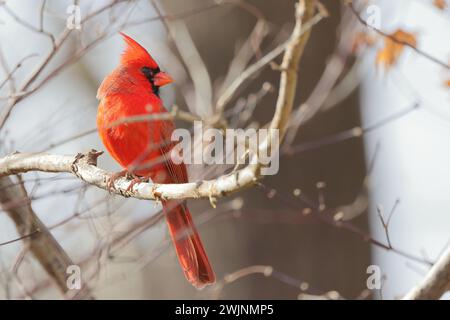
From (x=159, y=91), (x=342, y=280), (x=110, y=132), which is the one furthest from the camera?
(x=342, y=280)

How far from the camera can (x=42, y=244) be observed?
2.58 m

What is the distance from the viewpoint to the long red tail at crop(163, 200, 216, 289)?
8.76 feet

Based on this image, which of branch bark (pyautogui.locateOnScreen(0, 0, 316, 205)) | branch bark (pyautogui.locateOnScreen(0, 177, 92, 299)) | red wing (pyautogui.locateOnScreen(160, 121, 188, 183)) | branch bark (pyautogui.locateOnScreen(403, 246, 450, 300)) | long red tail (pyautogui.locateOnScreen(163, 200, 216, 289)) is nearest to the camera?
branch bark (pyautogui.locateOnScreen(0, 0, 316, 205))

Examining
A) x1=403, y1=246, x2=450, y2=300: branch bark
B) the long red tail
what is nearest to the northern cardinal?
the long red tail

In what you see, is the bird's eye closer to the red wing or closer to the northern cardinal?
the northern cardinal

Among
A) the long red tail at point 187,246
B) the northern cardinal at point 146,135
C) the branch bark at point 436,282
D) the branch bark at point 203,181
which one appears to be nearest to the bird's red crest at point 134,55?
the northern cardinal at point 146,135

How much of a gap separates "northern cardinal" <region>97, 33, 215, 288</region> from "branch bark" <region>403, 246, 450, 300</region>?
79 centimetres

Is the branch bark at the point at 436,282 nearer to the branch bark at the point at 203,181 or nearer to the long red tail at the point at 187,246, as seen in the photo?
the branch bark at the point at 203,181

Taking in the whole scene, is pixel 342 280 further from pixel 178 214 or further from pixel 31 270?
pixel 31 270

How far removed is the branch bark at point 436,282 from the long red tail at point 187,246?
2.55 feet

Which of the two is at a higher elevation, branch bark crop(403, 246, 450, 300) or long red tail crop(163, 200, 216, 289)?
branch bark crop(403, 246, 450, 300)

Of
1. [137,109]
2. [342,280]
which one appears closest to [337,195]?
[342,280]

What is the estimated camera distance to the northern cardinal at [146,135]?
2.71m
